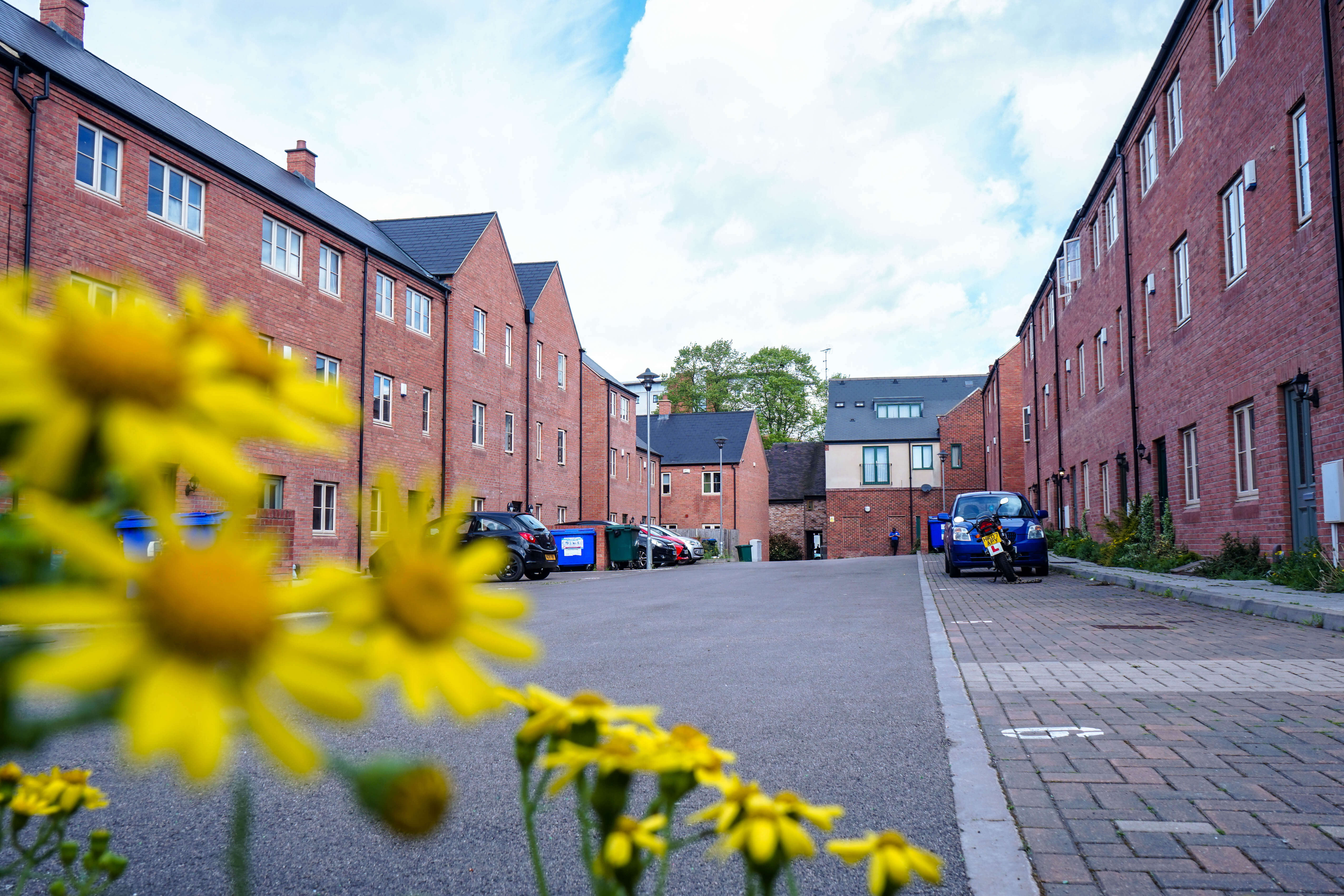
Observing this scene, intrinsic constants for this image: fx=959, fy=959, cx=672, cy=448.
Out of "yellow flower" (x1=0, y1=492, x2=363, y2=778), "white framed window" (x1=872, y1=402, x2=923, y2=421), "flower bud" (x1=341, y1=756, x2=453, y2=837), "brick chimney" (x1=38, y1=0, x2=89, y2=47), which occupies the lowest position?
"flower bud" (x1=341, y1=756, x2=453, y2=837)

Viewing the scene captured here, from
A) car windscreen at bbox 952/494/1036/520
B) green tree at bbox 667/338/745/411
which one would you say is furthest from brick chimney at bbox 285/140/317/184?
green tree at bbox 667/338/745/411

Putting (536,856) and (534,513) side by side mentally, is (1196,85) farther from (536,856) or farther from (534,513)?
(534,513)

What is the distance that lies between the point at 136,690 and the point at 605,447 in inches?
1645

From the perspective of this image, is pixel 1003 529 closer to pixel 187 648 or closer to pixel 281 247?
pixel 281 247

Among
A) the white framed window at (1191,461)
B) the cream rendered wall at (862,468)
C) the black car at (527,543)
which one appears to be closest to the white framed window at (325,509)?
the black car at (527,543)

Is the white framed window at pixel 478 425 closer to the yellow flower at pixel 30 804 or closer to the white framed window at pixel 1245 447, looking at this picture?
the white framed window at pixel 1245 447

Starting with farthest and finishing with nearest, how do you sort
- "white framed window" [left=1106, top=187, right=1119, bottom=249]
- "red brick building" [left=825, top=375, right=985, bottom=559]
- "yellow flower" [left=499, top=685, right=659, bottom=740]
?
"red brick building" [left=825, top=375, right=985, bottom=559]
"white framed window" [left=1106, top=187, right=1119, bottom=249]
"yellow flower" [left=499, top=685, right=659, bottom=740]

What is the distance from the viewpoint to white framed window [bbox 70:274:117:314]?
1.53ft

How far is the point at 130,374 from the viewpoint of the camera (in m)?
0.45

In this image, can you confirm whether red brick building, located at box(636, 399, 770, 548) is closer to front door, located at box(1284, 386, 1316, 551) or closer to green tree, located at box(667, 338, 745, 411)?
green tree, located at box(667, 338, 745, 411)

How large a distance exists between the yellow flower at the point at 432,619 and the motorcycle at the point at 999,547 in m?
18.7

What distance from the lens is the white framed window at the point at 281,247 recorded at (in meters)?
20.9

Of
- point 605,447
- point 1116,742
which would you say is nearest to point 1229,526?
point 1116,742

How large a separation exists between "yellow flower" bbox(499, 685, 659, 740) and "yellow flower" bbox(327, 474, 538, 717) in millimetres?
211
